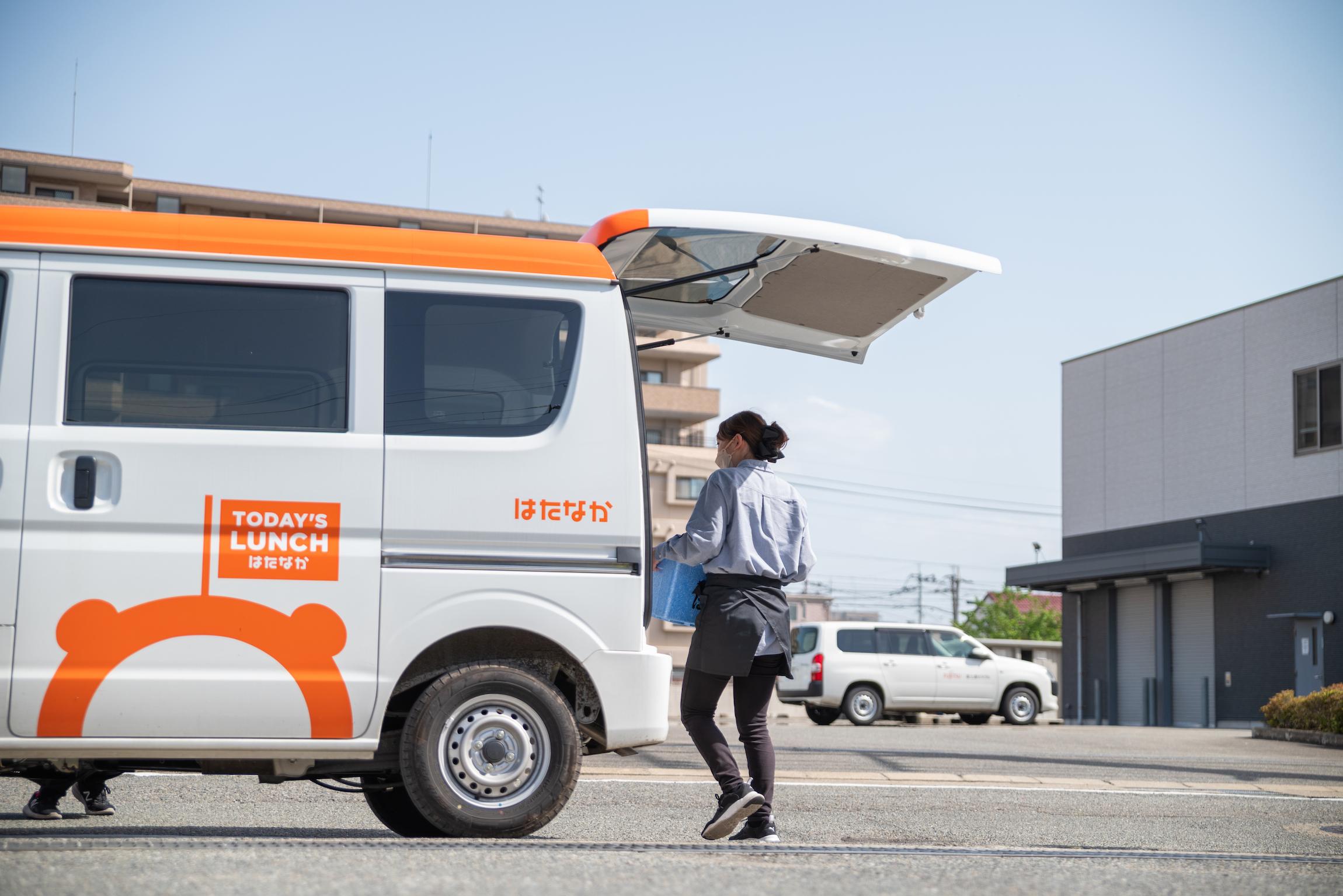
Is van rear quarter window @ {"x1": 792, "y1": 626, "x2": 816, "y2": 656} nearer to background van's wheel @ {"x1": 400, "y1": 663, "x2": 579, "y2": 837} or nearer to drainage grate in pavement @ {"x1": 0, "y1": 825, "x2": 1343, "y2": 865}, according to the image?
drainage grate in pavement @ {"x1": 0, "y1": 825, "x2": 1343, "y2": 865}

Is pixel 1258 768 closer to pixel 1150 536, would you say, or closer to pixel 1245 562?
pixel 1245 562

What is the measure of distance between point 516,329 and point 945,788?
5.31 metres

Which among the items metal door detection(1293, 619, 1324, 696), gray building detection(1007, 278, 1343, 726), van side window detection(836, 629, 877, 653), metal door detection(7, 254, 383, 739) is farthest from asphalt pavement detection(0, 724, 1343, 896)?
gray building detection(1007, 278, 1343, 726)

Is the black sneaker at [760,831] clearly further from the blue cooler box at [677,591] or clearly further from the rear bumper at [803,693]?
the rear bumper at [803,693]

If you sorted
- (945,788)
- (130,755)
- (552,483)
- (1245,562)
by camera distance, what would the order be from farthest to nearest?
(1245,562) < (945,788) < (552,483) < (130,755)

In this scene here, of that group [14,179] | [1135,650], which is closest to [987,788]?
[1135,650]

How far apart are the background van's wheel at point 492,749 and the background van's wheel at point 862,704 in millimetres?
19571

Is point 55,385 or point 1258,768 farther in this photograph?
point 1258,768

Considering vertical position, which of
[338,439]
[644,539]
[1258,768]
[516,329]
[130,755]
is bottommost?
[1258,768]

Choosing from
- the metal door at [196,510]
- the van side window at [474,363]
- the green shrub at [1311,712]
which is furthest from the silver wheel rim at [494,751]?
the green shrub at [1311,712]

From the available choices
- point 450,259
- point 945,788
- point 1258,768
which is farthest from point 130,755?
point 1258,768

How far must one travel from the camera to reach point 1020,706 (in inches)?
994

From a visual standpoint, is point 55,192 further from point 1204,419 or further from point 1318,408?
point 1318,408

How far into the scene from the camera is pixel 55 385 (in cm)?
517
